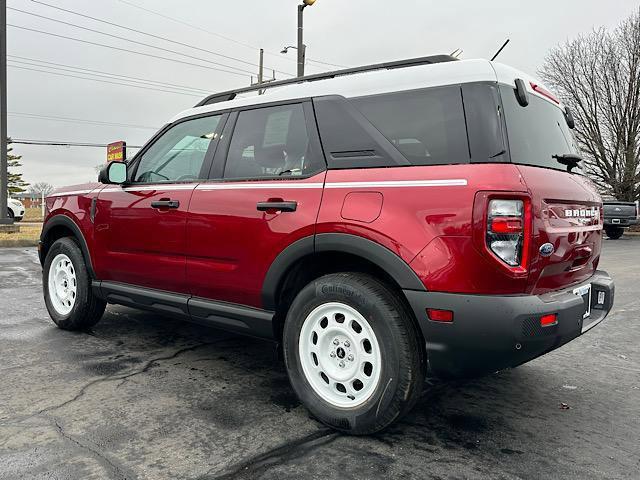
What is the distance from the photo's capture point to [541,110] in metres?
2.82

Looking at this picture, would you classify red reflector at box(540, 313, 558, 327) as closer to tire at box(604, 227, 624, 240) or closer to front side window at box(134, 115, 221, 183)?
front side window at box(134, 115, 221, 183)

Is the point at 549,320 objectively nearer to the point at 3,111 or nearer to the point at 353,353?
the point at 353,353

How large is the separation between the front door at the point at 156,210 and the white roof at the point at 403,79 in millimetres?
660

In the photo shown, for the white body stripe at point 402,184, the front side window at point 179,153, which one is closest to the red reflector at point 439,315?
the white body stripe at point 402,184

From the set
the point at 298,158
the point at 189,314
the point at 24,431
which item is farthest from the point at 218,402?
the point at 298,158

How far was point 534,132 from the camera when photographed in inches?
104

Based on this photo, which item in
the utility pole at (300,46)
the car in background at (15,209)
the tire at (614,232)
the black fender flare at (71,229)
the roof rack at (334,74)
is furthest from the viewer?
the car in background at (15,209)

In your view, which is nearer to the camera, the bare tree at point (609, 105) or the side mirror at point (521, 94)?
the side mirror at point (521, 94)

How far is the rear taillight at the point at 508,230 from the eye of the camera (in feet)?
7.34

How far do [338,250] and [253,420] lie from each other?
40.7 inches

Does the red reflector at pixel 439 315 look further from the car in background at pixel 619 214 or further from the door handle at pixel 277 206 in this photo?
the car in background at pixel 619 214

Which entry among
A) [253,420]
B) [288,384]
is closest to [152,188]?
[288,384]

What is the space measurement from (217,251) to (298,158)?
2.59 ft

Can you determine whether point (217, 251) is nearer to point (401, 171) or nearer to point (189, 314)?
point (189, 314)
